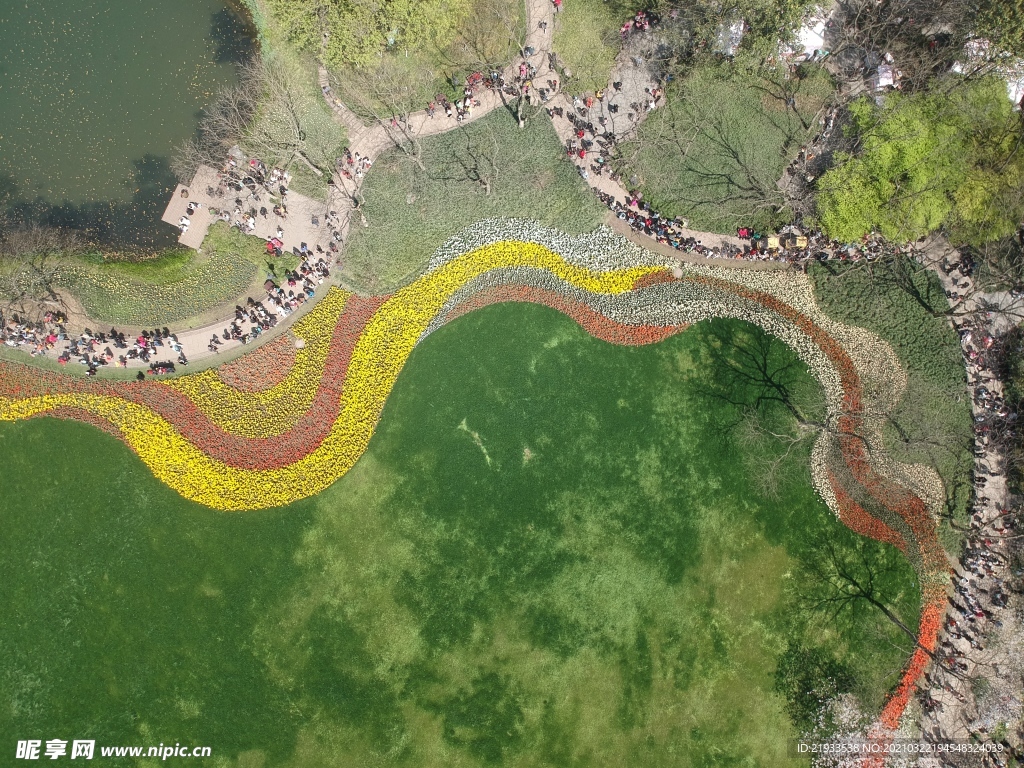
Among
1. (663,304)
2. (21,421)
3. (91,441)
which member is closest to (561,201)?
(663,304)

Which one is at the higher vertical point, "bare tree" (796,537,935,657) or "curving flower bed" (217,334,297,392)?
"curving flower bed" (217,334,297,392)

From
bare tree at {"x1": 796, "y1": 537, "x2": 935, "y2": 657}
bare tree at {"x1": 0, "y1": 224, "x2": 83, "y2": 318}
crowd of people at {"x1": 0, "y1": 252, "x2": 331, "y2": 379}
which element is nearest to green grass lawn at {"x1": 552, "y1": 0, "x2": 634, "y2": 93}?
crowd of people at {"x1": 0, "y1": 252, "x2": 331, "y2": 379}

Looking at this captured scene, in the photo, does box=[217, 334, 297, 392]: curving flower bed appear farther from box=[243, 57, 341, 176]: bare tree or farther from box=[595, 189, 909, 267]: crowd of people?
box=[595, 189, 909, 267]: crowd of people

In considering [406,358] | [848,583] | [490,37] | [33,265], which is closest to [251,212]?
[406,358]

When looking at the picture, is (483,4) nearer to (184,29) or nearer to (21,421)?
(184,29)

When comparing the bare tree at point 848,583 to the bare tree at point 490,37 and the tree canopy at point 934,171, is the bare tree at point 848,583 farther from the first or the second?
the bare tree at point 490,37

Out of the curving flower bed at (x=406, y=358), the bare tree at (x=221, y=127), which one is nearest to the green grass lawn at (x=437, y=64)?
the bare tree at (x=221, y=127)

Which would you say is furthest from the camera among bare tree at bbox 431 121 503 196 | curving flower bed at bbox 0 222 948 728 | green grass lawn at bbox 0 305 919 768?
bare tree at bbox 431 121 503 196
